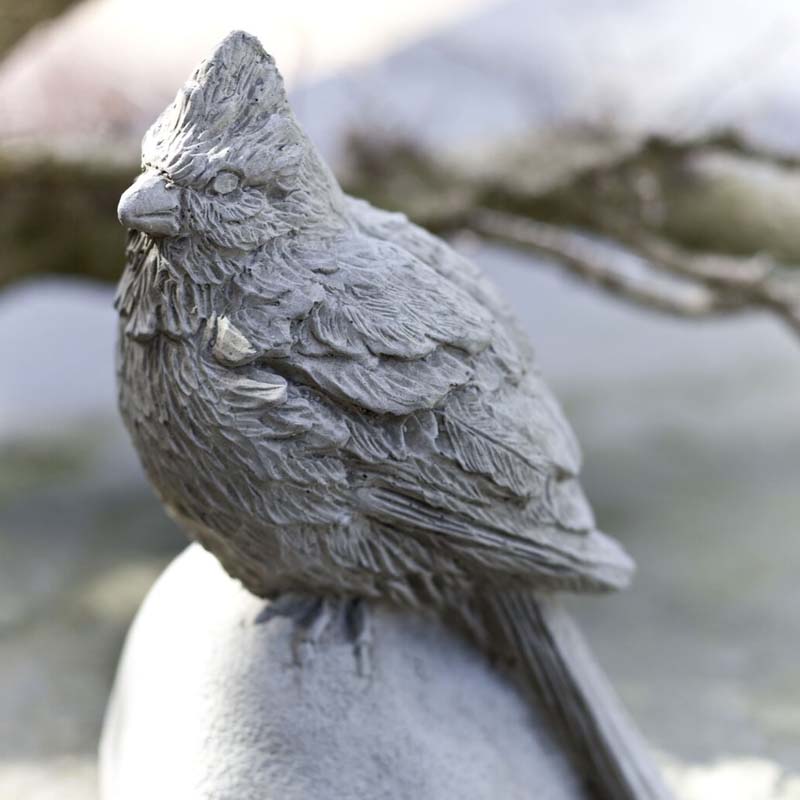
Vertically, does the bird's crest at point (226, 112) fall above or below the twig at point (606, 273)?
below

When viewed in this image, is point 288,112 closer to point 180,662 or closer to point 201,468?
point 201,468

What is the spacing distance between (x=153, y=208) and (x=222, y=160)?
2.9 inches

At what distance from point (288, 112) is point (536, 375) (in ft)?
1.31

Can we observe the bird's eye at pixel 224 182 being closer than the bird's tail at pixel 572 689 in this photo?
Yes

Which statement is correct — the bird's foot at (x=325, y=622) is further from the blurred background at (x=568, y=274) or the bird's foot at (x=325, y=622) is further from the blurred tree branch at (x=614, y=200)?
Result: the blurred tree branch at (x=614, y=200)

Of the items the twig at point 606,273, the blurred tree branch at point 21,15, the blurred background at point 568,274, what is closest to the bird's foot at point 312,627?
the blurred background at point 568,274

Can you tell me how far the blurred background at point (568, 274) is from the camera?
6.59ft

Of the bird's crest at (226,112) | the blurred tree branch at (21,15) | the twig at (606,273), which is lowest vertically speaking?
the bird's crest at (226,112)

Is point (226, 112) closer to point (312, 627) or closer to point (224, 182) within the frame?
point (224, 182)

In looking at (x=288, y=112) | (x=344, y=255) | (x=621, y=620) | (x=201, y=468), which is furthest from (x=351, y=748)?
(x=621, y=620)

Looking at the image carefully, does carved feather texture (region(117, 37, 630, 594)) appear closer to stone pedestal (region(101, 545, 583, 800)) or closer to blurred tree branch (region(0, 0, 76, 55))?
stone pedestal (region(101, 545, 583, 800))

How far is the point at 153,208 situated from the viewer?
0.98 m

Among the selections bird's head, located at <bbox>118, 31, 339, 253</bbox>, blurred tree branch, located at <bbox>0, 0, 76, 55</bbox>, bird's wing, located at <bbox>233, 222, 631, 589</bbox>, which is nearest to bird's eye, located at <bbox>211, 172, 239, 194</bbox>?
bird's head, located at <bbox>118, 31, 339, 253</bbox>

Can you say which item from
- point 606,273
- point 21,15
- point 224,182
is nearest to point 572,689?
point 224,182
